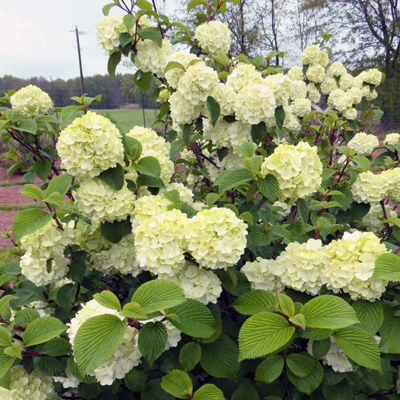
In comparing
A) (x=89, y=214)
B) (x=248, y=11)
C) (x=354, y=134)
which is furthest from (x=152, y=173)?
(x=248, y=11)

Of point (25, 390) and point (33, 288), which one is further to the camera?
point (33, 288)

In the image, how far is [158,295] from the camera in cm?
79

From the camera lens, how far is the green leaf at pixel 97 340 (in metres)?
0.71

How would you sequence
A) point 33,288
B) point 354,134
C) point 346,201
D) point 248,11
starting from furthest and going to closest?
1. point 248,11
2. point 354,134
3. point 346,201
4. point 33,288

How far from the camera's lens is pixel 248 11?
15.2 meters

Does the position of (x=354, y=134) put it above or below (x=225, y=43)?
below

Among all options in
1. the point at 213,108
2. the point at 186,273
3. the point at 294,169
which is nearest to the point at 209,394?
the point at 186,273

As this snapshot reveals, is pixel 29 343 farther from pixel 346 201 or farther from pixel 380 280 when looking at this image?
pixel 346 201

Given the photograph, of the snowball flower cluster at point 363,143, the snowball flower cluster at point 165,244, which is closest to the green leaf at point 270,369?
the snowball flower cluster at point 165,244

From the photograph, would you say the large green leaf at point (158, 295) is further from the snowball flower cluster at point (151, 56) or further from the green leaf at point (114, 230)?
the snowball flower cluster at point (151, 56)

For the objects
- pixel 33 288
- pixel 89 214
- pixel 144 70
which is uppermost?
pixel 144 70

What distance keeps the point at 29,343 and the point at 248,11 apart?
16.8 meters

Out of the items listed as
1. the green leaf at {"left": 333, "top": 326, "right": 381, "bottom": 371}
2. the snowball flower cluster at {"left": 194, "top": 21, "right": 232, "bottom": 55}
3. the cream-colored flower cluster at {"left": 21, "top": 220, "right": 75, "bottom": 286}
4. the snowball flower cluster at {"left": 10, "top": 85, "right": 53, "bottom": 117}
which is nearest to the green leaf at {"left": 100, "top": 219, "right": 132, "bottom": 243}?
the cream-colored flower cluster at {"left": 21, "top": 220, "right": 75, "bottom": 286}

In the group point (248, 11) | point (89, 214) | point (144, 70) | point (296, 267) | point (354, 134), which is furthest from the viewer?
point (248, 11)
